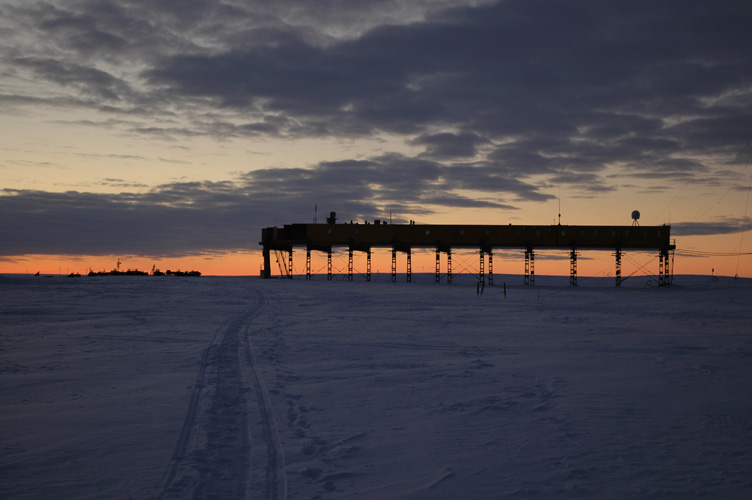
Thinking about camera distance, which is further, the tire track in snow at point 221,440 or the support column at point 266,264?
the support column at point 266,264

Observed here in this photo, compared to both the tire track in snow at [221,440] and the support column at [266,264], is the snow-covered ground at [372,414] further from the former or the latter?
the support column at [266,264]

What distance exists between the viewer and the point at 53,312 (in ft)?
86.6

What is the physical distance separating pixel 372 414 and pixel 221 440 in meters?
2.96

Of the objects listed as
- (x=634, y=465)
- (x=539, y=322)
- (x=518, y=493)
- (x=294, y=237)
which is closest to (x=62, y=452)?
(x=518, y=493)

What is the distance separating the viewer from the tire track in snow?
20.6 ft

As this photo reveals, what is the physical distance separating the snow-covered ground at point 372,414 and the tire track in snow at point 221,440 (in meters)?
0.04

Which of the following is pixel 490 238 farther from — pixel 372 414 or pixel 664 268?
pixel 372 414

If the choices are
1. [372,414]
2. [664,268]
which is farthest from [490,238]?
[372,414]

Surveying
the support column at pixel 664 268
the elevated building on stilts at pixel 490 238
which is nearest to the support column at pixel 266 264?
the elevated building on stilts at pixel 490 238

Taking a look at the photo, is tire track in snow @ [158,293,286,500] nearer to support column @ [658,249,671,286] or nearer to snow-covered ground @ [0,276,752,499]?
snow-covered ground @ [0,276,752,499]

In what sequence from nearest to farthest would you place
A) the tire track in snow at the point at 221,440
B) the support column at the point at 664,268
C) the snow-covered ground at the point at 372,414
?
the tire track in snow at the point at 221,440 < the snow-covered ground at the point at 372,414 < the support column at the point at 664,268

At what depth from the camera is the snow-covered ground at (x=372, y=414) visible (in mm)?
6668

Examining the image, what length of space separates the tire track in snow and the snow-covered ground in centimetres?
4

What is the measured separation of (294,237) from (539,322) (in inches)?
2299
